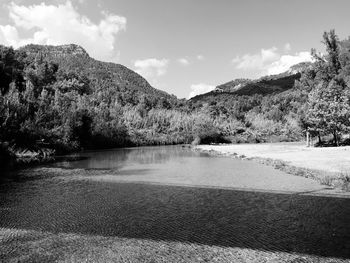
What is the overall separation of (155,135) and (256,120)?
73.6 ft

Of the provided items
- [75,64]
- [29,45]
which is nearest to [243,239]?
[75,64]

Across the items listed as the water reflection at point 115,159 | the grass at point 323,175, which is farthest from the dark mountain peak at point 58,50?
the grass at point 323,175

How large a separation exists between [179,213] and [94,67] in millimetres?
97800

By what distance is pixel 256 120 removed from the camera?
61875 mm

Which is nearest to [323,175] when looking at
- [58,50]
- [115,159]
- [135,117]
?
[115,159]

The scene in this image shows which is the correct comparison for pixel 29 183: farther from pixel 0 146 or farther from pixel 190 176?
pixel 0 146

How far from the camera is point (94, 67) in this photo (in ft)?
331

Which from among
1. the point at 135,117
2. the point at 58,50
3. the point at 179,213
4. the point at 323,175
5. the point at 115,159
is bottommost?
the point at 179,213

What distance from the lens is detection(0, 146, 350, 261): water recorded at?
6480 mm

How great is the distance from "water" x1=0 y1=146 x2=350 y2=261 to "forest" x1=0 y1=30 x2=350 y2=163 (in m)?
11.6

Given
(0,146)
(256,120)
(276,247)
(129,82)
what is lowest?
(276,247)

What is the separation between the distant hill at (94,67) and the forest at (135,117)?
57.5ft

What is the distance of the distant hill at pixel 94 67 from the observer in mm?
93550

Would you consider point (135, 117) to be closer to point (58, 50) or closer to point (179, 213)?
point (179, 213)
